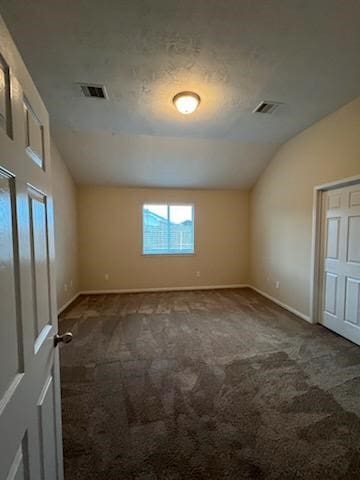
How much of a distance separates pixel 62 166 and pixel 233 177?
11.1 ft

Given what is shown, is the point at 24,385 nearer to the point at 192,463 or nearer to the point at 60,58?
the point at 192,463

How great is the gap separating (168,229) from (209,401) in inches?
156

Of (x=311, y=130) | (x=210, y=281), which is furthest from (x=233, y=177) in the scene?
(x=210, y=281)

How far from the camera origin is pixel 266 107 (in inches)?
114

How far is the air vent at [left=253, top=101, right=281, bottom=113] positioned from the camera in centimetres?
280

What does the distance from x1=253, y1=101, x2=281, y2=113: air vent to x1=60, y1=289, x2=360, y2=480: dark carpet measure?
2.91 meters

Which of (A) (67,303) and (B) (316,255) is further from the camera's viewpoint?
(A) (67,303)

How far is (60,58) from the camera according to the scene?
2086mm

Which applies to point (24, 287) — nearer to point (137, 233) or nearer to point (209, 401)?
point (209, 401)

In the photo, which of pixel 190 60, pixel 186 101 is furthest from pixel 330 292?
pixel 190 60

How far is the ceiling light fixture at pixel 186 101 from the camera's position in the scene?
8.37 ft

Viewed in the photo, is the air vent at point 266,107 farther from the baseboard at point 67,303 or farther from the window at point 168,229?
the baseboard at point 67,303

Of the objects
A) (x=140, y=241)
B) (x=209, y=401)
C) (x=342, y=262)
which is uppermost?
(x=140, y=241)

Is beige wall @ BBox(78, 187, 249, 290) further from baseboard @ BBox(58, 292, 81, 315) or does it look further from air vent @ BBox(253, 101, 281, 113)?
air vent @ BBox(253, 101, 281, 113)
